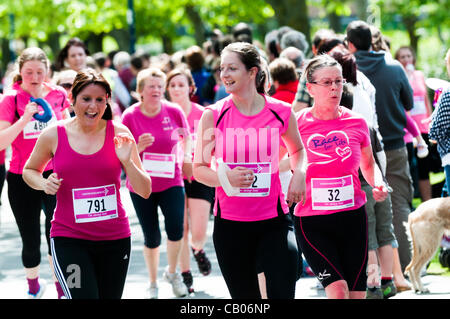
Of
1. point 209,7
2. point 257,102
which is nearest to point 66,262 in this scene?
point 257,102

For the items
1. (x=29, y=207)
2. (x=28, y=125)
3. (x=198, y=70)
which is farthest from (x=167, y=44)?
(x=28, y=125)

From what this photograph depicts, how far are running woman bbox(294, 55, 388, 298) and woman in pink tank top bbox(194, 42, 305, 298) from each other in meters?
0.50

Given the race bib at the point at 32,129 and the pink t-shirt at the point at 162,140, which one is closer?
the race bib at the point at 32,129

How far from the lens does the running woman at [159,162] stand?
8195 millimetres

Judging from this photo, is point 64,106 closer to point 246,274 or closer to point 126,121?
point 126,121

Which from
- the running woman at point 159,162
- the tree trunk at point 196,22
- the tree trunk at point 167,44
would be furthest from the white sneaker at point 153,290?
the tree trunk at point 167,44

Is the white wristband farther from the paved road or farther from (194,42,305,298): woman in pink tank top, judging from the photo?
the paved road

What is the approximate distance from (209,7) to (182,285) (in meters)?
25.0

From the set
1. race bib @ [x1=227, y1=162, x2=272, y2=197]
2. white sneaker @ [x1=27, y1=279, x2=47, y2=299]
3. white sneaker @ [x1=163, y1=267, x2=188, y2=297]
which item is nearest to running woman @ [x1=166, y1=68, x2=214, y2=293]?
white sneaker @ [x1=163, y1=267, x2=188, y2=297]

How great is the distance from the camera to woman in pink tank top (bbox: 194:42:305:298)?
A: 531 centimetres

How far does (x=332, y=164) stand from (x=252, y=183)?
2.83 ft

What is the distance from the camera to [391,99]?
8508 millimetres

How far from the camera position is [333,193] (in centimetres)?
584

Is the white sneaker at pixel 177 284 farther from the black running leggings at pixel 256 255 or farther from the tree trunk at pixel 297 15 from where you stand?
the tree trunk at pixel 297 15
